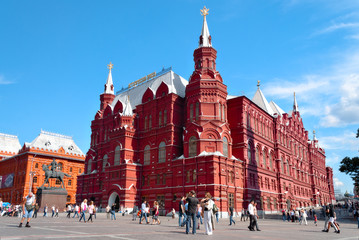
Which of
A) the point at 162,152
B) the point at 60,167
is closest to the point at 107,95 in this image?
the point at 162,152

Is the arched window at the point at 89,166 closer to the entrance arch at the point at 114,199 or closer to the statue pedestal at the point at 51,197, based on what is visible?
the entrance arch at the point at 114,199

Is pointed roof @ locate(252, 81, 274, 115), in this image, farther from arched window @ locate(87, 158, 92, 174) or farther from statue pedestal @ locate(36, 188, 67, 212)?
statue pedestal @ locate(36, 188, 67, 212)

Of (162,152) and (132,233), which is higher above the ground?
(162,152)

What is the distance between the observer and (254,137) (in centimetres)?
5212

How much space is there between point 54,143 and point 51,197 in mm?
46431

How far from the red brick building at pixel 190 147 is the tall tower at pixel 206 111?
0.47 ft

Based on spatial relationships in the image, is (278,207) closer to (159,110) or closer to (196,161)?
(196,161)

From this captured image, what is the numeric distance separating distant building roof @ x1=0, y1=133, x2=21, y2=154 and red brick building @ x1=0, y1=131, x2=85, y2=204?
14.5 feet

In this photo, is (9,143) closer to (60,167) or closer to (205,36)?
(60,167)

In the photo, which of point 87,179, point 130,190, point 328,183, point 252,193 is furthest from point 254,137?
point 328,183

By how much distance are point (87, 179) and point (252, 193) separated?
107 ft

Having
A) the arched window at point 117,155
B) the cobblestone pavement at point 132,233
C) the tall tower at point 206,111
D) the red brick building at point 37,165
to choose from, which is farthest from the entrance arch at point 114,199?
the cobblestone pavement at point 132,233

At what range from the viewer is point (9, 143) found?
94000 millimetres

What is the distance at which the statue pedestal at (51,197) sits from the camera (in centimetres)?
3641
